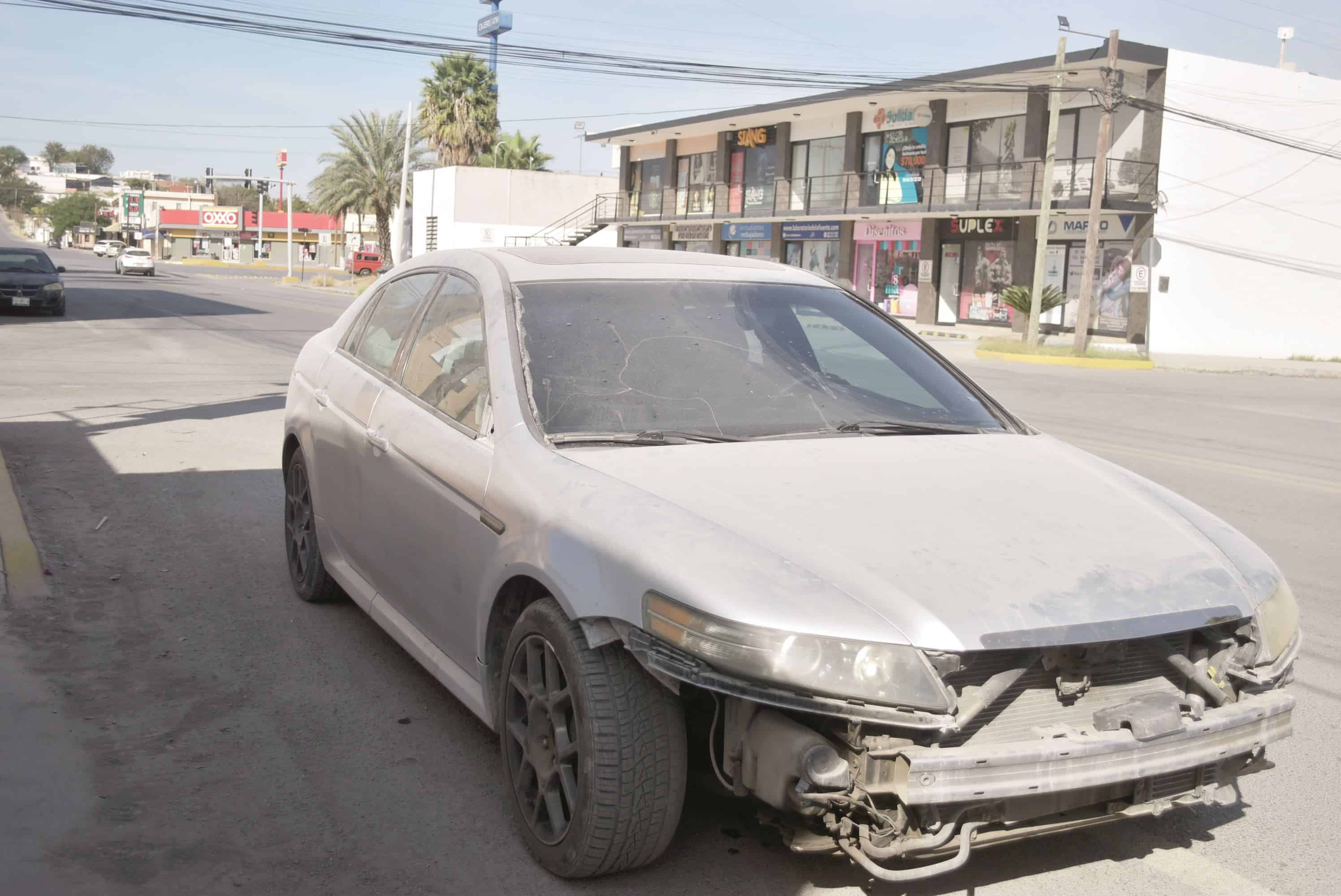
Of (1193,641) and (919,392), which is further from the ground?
(919,392)

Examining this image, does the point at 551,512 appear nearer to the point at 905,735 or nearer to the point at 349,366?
the point at 905,735

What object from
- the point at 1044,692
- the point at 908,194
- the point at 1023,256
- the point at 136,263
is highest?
the point at 908,194

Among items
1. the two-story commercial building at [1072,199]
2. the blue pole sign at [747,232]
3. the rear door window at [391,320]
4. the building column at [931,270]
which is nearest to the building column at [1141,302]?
the two-story commercial building at [1072,199]

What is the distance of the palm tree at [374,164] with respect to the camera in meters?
64.1

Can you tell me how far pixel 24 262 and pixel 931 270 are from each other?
2578 cm

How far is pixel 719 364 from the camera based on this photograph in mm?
4027

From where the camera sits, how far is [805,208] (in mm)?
44062

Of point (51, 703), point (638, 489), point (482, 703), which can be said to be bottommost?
point (51, 703)

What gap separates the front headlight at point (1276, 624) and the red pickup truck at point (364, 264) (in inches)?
2681

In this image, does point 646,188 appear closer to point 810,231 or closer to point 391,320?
point 810,231

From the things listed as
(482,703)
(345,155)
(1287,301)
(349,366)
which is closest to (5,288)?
(349,366)

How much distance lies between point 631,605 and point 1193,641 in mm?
1398

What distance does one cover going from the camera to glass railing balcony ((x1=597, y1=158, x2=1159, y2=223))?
32.5 m

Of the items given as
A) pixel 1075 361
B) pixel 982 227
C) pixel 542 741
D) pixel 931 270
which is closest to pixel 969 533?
pixel 542 741
